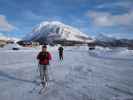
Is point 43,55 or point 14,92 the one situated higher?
point 43,55

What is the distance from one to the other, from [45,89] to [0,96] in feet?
5.68

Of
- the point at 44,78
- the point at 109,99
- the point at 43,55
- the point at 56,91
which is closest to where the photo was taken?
the point at 109,99

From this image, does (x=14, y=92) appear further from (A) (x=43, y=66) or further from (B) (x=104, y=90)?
(B) (x=104, y=90)

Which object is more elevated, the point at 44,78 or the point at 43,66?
the point at 43,66

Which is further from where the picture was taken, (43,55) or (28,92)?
(43,55)

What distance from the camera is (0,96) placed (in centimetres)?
632

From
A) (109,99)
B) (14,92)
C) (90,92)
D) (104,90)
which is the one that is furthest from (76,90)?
(14,92)

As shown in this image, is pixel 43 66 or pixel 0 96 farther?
pixel 43 66

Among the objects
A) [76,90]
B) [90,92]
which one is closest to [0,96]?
[76,90]

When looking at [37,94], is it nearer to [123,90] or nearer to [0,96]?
[0,96]

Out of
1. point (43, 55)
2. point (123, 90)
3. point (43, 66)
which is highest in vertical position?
point (43, 55)

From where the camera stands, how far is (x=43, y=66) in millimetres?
7707

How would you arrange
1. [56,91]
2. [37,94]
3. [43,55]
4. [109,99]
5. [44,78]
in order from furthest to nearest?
[44,78] → [43,55] → [56,91] → [37,94] → [109,99]

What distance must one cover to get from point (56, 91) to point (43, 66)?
127 cm
